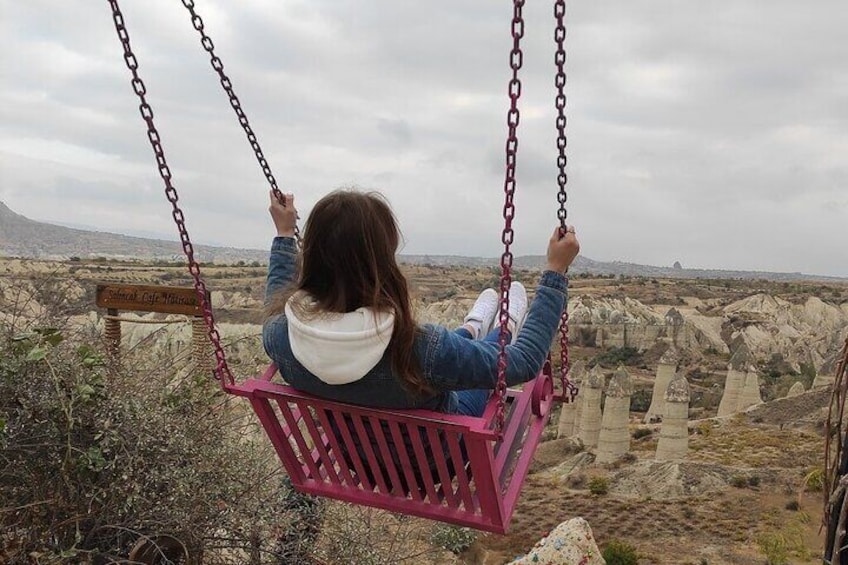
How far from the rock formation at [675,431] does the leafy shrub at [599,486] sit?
257 cm

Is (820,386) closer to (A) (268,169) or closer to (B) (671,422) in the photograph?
(B) (671,422)

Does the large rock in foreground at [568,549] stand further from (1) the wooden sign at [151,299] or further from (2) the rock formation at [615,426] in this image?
(2) the rock formation at [615,426]

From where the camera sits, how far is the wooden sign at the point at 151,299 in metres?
4.88

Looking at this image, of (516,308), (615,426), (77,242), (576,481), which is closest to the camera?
(516,308)

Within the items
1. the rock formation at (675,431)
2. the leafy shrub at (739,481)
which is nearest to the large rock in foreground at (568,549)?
the leafy shrub at (739,481)

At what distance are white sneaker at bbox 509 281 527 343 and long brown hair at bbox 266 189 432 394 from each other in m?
0.46

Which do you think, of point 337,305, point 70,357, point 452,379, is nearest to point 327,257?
point 337,305

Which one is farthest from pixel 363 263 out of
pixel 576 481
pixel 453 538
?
pixel 576 481

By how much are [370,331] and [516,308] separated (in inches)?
25.9

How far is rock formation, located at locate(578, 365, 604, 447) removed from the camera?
27.8 metres

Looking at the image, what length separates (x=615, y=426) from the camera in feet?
84.4

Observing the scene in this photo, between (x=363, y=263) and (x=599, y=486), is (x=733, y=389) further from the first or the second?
(x=363, y=263)

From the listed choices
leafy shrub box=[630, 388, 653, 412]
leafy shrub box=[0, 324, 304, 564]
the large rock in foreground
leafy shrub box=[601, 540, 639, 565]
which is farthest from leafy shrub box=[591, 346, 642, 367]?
leafy shrub box=[0, 324, 304, 564]

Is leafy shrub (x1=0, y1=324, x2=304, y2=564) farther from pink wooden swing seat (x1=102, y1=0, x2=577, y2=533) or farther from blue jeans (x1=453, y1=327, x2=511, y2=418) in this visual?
blue jeans (x1=453, y1=327, x2=511, y2=418)
